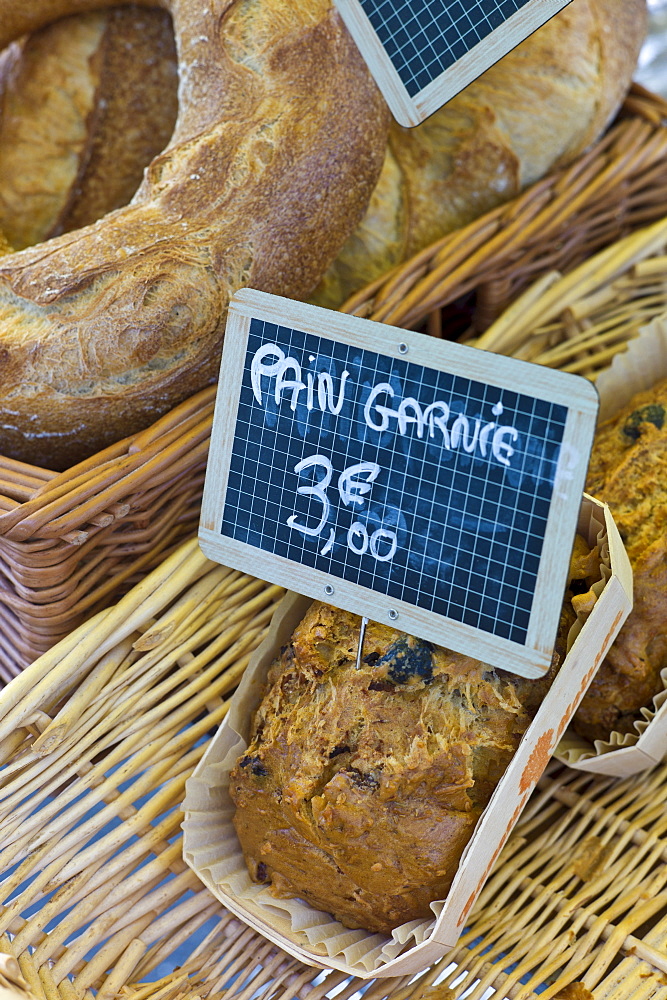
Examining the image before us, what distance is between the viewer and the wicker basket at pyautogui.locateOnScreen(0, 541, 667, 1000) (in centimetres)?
118

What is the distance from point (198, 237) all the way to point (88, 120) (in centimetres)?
63

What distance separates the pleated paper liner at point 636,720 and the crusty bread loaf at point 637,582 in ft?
0.09

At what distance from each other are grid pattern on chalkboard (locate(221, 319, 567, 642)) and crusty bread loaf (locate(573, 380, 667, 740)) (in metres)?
0.39

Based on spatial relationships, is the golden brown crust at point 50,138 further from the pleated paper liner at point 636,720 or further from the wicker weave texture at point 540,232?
the pleated paper liner at point 636,720

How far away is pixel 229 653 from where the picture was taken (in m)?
1.43

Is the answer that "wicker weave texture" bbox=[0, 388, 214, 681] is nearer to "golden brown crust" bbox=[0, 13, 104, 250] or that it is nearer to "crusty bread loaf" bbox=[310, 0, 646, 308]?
"crusty bread loaf" bbox=[310, 0, 646, 308]

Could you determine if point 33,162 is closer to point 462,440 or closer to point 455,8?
point 455,8

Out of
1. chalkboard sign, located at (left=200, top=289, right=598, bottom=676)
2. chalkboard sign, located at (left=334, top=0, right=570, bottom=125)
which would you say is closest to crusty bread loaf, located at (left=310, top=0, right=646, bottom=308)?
chalkboard sign, located at (left=334, top=0, right=570, bottom=125)

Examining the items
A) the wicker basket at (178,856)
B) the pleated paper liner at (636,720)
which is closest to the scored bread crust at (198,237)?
the wicker basket at (178,856)

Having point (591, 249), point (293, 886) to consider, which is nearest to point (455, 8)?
point (591, 249)

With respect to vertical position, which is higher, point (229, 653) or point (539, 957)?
point (229, 653)

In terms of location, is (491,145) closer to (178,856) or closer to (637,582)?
(637,582)

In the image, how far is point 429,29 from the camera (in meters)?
1.27

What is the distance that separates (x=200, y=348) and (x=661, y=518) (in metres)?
0.78
